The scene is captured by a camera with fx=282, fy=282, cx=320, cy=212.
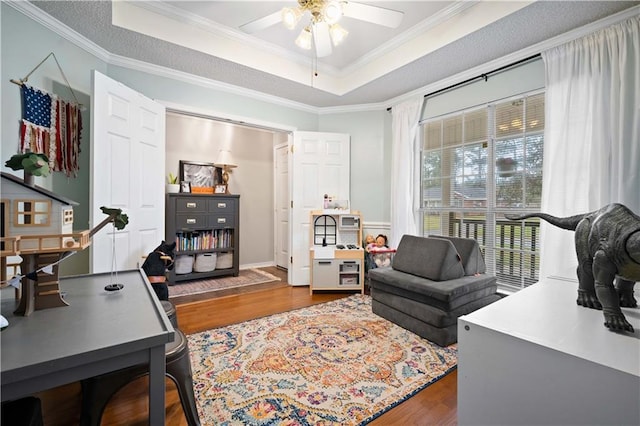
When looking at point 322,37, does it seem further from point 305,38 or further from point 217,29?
point 217,29

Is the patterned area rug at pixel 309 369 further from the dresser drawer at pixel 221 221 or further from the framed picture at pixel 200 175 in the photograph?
the framed picture at pixel 200 175

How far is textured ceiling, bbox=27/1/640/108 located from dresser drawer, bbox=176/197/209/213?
5.87 feet

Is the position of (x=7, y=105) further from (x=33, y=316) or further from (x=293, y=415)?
(x=293, y=415)

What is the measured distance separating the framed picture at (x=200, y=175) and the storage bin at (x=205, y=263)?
3.38 feet

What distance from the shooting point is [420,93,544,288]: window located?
2.68 metres

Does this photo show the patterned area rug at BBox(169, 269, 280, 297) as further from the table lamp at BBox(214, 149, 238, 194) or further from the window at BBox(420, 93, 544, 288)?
the window at BBox(420, 93, 544, 288)

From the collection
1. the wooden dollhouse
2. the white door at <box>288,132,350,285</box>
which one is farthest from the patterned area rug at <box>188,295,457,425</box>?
the white door at <box>288,132,350,285</box>

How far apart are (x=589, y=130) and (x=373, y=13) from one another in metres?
1.91

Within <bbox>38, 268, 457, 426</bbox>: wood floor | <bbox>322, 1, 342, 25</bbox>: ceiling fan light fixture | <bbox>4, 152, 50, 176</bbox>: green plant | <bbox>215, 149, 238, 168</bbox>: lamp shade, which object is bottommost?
<bbox>38, 268, 457, 426</bbox>: wood floor

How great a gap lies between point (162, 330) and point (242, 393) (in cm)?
104

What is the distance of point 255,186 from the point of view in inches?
210

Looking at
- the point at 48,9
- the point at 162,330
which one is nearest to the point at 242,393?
the point at 162,330

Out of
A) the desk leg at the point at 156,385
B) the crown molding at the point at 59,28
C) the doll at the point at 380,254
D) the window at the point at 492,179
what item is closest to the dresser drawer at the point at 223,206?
the crown molding at the point at 59,28

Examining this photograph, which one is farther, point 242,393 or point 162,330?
point 242,393
